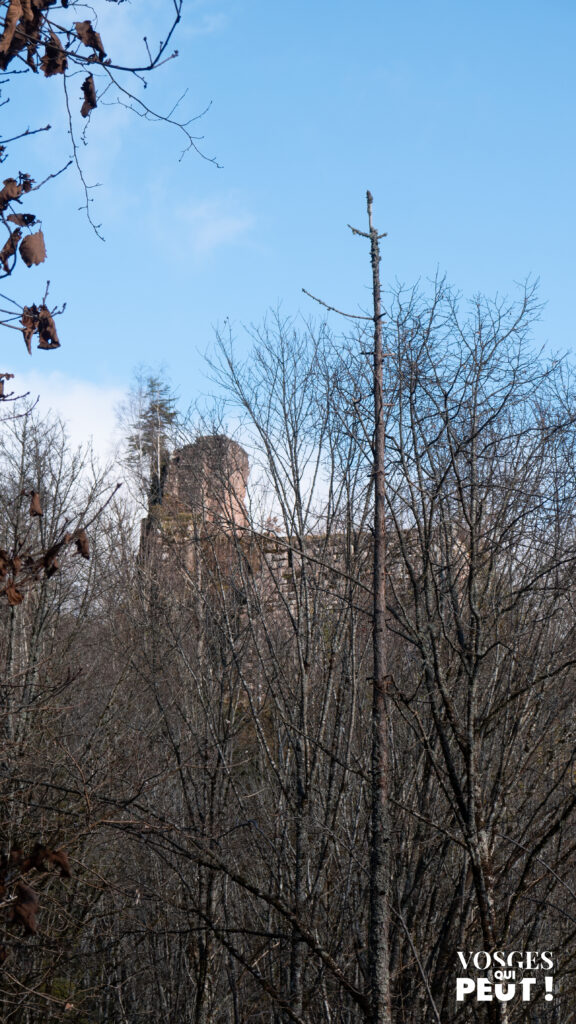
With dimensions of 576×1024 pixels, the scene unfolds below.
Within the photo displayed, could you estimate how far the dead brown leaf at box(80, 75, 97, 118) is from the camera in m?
2.77

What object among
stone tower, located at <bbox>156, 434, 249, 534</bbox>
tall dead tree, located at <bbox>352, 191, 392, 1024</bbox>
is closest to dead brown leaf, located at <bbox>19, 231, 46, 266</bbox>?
tall dead tree, located at <bbox>352, 191, 392, 1024</bbox>

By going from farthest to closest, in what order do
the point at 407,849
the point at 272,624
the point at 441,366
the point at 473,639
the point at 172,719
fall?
the point at 172,719 < the point at 272,624 < the point at 407,849 < the point at 441,366 < the point at 473,639

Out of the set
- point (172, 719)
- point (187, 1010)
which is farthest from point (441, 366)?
point (172, 719)

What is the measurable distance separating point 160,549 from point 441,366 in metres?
11.7

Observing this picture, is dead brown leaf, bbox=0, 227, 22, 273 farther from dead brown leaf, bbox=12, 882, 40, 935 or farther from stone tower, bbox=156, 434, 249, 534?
stone tower, bbox=156, 434, 249, 534

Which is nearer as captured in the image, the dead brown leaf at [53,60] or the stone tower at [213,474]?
the dead brown leaf at [53,60]

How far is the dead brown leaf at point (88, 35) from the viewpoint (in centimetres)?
260

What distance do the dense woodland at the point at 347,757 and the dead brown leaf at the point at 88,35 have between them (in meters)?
A: 1.78

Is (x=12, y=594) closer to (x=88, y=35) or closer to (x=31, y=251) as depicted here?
(x=31, y=251)

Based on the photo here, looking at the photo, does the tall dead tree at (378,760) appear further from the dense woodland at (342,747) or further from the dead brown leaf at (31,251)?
the dead brown leaf at (31,251)

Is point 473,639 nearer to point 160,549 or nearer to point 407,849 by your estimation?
point 407,849

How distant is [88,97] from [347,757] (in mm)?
5737

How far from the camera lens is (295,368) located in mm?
9031

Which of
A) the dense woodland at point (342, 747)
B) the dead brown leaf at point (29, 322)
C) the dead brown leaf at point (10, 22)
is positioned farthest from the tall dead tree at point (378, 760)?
the dead brown leaf at point (10, 22)
